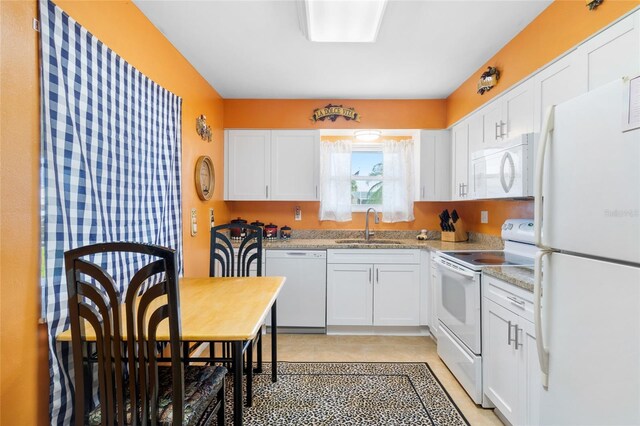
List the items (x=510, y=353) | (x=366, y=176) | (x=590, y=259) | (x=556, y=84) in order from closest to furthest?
(x=590, y=259), (x=510, y=353), (x=556, y=84), (x=366, y=176)

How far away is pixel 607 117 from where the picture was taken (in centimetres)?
98

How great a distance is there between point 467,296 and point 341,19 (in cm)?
199

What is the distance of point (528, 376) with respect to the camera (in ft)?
5.23

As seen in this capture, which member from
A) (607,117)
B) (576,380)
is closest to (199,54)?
(607,117)

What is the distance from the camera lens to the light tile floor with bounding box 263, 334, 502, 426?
267 centimetres

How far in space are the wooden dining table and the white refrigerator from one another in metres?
1.16

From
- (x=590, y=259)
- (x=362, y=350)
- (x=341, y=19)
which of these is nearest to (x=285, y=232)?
(x=362, y=350)

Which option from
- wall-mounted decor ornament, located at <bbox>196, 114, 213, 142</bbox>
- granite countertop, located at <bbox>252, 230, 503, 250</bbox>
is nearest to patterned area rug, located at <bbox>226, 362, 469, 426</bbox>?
granite countertop, located at <bbox>252, 230, 503, 250</bbox>

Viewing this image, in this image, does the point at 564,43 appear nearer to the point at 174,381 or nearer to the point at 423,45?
the point at 423,45

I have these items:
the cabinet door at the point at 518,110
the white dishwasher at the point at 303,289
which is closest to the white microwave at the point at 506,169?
the cabinet door at the point at 518,110

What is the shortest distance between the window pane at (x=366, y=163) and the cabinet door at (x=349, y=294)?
1.29 metres

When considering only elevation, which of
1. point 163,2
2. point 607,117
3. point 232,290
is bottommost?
point 232,290

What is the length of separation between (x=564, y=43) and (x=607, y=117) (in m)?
1.20

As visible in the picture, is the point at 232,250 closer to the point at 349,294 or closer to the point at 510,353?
the point at 349,294
